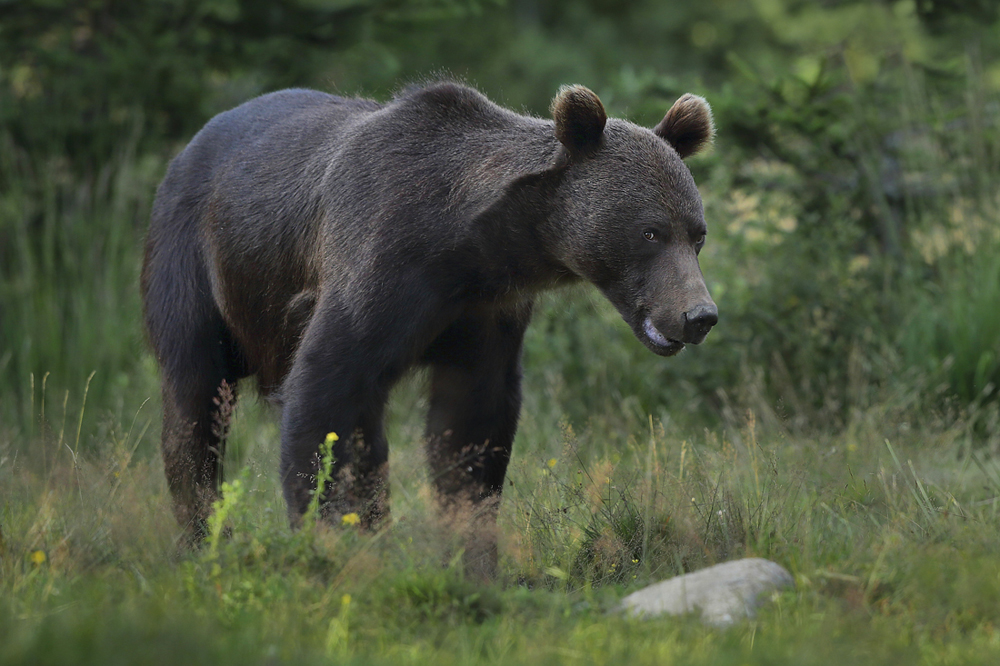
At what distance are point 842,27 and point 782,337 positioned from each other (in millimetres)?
11176

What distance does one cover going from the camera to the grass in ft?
9.93

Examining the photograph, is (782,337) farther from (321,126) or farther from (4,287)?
(4,287)

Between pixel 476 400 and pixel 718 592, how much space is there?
1627mm

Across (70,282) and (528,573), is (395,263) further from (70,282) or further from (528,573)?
(70,282)

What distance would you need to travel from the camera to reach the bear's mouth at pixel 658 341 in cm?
413

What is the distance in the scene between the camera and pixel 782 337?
7.47 metres

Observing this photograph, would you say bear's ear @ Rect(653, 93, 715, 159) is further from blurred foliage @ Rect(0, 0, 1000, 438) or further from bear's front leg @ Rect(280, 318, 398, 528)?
blurred foliage @ Rect(0, 0, 1000, 438)

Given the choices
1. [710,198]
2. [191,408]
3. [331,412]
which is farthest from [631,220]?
[710,198]

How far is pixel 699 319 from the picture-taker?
13.0 feet

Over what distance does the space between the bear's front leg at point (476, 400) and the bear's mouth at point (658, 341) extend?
27.3 inches

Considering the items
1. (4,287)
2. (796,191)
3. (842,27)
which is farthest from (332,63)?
(842,27)

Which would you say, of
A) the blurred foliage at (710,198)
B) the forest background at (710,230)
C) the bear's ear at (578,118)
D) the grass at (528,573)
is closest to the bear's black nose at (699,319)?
the grass at (528,573)

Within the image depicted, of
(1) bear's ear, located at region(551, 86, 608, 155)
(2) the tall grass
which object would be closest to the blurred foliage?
(2) the tall grass

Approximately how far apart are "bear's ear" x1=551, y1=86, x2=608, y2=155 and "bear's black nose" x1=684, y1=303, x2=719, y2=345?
0.81 meters
